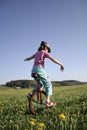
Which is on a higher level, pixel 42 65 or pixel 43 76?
pixel 42 65

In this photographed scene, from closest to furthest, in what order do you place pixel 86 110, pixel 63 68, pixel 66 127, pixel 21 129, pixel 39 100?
pixel 66 127, pixel 21 129, pixel 86 110, pixel 63 68, pixel 39 100

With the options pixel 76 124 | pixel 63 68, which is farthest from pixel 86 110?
pixel 76 124

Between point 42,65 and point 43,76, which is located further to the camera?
point 42,65

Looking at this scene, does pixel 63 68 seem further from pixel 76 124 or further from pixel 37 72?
pixel 76 124

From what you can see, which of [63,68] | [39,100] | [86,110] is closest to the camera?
[86,110]

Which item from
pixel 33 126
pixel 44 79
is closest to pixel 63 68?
pixel 44 79

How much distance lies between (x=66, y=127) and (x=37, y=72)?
12.4ft

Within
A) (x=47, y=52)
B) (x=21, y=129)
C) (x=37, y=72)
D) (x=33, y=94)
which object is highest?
(x=47, y=52)

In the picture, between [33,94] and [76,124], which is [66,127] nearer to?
[76,124]

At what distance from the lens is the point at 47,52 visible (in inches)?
381

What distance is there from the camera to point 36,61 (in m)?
9.45

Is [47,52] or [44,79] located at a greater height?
[47,52]

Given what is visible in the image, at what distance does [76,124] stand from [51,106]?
3.74 meters

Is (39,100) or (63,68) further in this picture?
(39,100)
